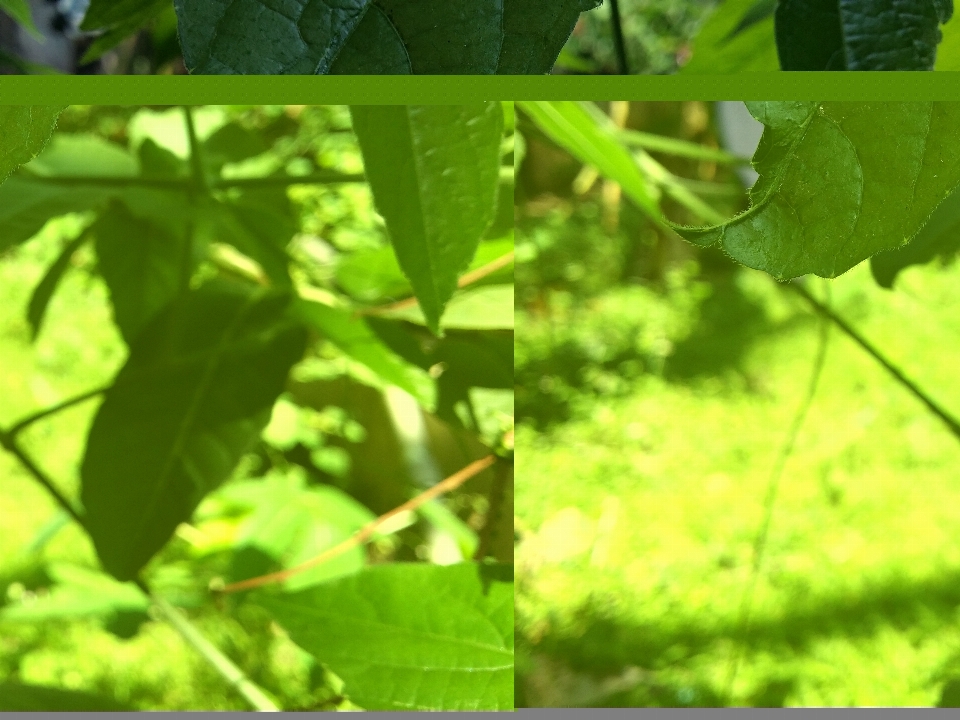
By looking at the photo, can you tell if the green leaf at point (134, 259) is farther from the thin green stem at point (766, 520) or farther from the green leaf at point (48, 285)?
the thin green stem at point (766, 520)

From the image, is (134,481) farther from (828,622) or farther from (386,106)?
(828,622)

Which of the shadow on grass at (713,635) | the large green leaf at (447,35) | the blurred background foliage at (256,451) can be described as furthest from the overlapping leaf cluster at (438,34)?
the shadow on grass at (713,635)

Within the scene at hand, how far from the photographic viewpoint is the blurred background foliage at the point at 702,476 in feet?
0.95

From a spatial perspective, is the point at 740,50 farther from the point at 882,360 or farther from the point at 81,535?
the point at 81,535

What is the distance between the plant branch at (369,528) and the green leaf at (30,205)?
112 millimetres

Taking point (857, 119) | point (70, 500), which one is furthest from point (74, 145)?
point (857, 119)

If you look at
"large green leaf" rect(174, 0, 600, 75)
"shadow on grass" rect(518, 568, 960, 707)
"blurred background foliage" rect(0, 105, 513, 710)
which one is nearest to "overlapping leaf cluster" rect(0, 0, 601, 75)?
"large green leaf" rect(174, 0, 600, 75)

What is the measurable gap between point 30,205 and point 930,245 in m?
0.20

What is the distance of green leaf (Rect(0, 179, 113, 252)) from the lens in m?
0.20

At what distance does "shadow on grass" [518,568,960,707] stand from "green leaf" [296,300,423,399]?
122mm

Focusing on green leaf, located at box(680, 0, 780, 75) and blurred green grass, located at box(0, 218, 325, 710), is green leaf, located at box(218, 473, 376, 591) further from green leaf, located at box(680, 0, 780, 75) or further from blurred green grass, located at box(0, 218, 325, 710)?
green leaf, located at box(680, 0, 780, 75)

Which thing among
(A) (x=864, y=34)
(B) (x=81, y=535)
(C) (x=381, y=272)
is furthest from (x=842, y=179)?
(B) (x=81, y=535)

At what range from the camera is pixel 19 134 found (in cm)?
12

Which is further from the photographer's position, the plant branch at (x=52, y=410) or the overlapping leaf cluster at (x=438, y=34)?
the plant branch at (x=52, y=410)
